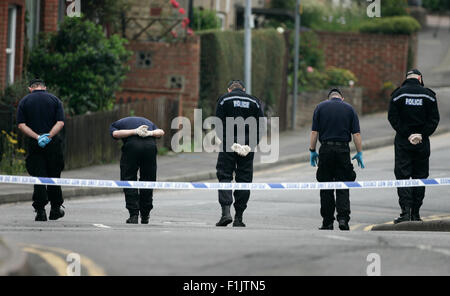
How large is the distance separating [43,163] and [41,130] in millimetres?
434

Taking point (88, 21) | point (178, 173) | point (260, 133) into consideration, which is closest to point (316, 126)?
point (260, 133)

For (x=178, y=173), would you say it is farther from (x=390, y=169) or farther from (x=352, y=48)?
(x=352, y=48)

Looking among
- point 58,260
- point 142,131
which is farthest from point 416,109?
point 58,260

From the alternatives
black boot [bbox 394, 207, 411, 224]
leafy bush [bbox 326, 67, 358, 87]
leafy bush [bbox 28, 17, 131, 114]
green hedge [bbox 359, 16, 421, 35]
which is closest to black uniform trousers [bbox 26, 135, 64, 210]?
black boot [bbox 394, 207, 411, 224]

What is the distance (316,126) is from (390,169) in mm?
9202

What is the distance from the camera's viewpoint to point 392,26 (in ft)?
118

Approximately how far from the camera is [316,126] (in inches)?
524

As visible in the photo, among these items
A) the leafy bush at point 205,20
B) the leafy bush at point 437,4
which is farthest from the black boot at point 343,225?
the leafy bush at point 437,4

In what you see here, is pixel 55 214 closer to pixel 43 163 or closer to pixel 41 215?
pixel 41 215

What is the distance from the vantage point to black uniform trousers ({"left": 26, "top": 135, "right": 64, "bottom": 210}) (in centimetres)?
1370

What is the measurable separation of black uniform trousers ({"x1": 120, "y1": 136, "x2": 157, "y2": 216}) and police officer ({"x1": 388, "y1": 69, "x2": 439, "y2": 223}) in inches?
122

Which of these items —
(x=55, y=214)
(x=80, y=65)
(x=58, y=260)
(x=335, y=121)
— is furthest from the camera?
(x=80, y=65)
